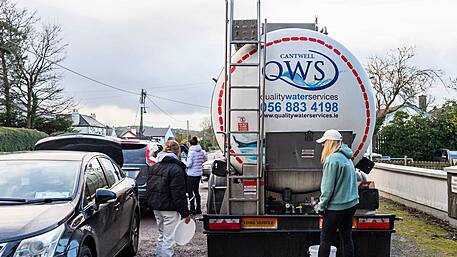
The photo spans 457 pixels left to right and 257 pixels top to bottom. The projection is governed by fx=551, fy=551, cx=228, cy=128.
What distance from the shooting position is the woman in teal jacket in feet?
19.1

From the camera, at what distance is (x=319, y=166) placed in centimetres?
655

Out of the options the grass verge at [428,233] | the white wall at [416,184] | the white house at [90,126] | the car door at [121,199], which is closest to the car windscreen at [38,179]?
the car door at [121,199]

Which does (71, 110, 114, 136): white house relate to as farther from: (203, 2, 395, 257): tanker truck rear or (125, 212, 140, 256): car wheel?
(203, 2, 395, 257): tanker truck rear

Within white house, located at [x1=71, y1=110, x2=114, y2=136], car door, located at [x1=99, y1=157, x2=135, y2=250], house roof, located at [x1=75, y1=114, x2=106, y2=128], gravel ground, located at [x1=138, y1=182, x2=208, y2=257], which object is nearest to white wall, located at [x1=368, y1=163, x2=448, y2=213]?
gravel ground, located at [x1=138, y1=182, x2=208, y2=257]

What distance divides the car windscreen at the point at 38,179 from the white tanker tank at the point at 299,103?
1816 millimetres

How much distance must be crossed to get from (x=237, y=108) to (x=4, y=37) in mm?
30544

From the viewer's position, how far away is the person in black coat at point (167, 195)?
7.39 m

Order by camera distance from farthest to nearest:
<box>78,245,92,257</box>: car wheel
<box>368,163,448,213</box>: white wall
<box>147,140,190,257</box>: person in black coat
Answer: <box>368,163,448,213</box>: white wall
<box>147,140,190,257</box>: person in black coat
<box>78,245,92,257</box>: car wheel

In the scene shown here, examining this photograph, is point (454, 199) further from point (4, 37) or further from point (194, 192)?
point (4, 37)

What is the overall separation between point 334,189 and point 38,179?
3206mm

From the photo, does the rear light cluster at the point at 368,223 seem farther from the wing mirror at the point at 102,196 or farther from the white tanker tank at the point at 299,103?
the wing mirror at the point at 102,196

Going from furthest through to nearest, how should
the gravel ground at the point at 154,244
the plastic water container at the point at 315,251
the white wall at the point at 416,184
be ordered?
the white wall at the point at 416,184
the gravel ground at the point at 154,244
the plastic water container at the point at 315,251

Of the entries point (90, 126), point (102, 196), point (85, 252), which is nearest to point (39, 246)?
point (85, 252)

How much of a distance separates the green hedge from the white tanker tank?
20.8 m
